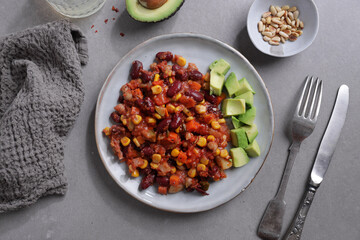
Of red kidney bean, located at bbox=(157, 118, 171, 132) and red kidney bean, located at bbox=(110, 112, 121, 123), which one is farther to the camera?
red kidney bean, located at bbox=(110, 112, 121, 123)

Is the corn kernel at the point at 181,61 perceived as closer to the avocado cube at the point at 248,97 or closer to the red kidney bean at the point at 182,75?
the red kidney bean at the point at 182,75

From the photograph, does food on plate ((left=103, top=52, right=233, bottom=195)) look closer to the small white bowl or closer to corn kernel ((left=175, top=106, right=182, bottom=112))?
corn kernel ((left=175, top=106, right=182, bottom=112))

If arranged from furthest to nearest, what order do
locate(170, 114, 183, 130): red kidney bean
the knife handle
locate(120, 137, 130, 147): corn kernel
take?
the knife handle → locate(120, 137, 130, 147): corn kernel → locate(170, 114, 183, 130): red kidney bean

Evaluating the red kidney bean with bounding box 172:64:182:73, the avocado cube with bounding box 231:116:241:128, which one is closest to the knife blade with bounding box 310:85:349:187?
the avocado cube with bounding box 231:116:241:128

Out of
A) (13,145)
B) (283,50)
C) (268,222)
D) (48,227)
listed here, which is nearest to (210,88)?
(283,50)

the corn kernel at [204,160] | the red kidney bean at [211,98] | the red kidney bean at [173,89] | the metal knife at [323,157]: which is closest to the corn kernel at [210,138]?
the corn kernel at [204,160]
